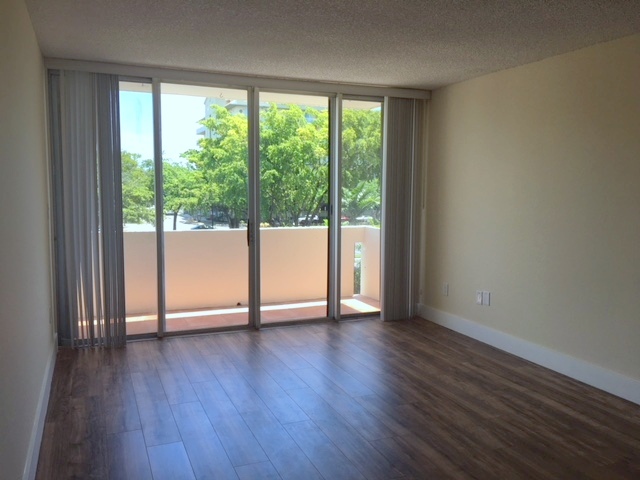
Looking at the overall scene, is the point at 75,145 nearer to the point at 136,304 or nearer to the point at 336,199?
the point at 136,304

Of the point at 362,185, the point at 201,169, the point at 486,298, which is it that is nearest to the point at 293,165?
the point at 362,185

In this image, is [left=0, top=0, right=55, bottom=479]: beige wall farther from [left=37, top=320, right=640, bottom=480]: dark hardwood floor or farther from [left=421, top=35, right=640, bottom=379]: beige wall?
[left=421, top=35, right=640, bottom=379]: beige wall

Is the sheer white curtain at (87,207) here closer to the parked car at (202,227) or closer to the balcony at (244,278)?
the balcony at (244,278)

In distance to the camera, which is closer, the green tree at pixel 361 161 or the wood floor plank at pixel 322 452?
the wood floor plank at pixel 322 452

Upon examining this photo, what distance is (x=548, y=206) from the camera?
13.8 ft

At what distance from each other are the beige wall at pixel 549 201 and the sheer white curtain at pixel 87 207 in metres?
3.21

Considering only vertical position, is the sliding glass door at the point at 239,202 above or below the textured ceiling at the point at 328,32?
below

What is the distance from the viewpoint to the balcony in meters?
5.54

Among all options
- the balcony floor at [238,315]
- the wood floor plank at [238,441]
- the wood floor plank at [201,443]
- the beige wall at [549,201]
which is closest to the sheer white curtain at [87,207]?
the balcony floor at [238,315]

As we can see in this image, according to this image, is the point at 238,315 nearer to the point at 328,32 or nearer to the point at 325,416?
the point at 325,416

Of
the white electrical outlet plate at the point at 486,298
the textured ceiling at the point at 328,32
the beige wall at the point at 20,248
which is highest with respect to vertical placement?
the textured ceiling at the point at 328,32

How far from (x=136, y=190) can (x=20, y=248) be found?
2.33 m

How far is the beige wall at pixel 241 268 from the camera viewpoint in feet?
18.8

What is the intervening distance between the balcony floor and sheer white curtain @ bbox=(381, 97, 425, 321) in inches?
14.7
